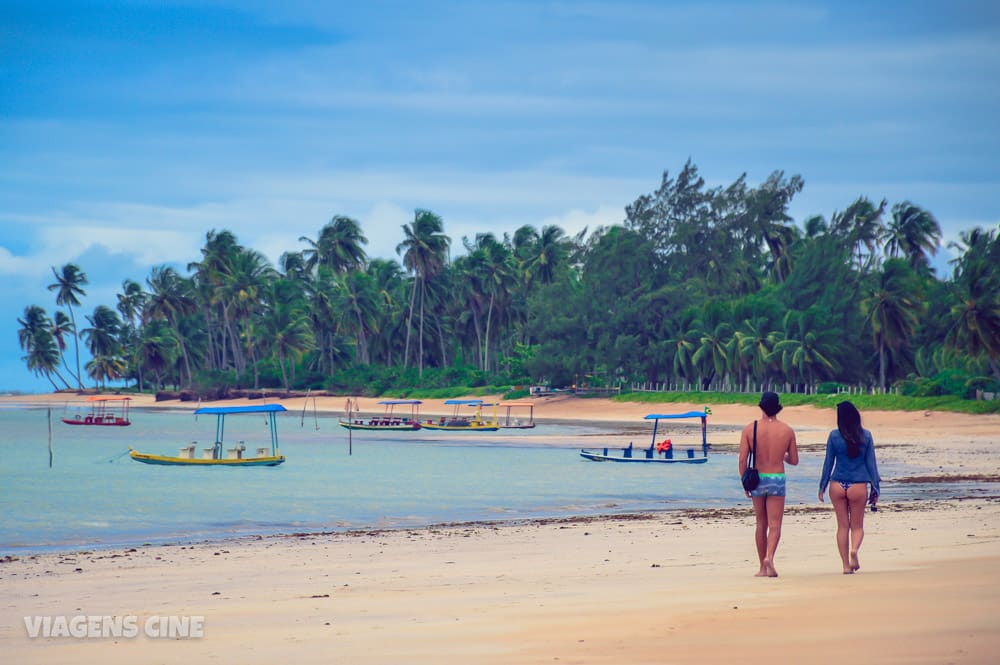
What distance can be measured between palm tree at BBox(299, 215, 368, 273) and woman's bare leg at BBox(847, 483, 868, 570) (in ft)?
379

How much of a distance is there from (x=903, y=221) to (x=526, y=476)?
8191cm

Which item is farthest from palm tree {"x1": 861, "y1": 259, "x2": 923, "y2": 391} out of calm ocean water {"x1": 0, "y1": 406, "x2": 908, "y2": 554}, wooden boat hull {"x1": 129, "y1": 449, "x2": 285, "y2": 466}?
wooden boat hull {"x1": 129, "y1": 449, "x2": 285, "y2": 466}

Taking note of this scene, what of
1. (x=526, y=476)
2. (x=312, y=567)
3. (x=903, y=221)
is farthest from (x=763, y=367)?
(x=312, y=567)

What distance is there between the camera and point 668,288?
316 feet

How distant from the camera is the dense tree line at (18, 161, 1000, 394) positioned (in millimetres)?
80062

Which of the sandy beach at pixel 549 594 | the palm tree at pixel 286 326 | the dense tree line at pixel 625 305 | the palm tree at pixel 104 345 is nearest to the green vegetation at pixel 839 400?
the dense tree line at pixel 625 305

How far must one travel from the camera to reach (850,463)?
11938 millimetres

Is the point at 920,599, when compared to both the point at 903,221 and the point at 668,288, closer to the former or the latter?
the point at 668,288

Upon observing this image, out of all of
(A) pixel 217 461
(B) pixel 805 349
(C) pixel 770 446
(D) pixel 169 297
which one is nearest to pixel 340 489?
(A) pixel 217 461

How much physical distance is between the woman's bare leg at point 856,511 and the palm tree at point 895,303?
66.9m

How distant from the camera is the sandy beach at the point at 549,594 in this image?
27.8 feet

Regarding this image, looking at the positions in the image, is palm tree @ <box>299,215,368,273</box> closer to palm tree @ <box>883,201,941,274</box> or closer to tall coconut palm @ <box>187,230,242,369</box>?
tall coconut palm @ <box>187,230,242,369</box>

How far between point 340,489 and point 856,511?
80.6 feet

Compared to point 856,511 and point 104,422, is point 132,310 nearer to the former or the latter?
point 104,422
